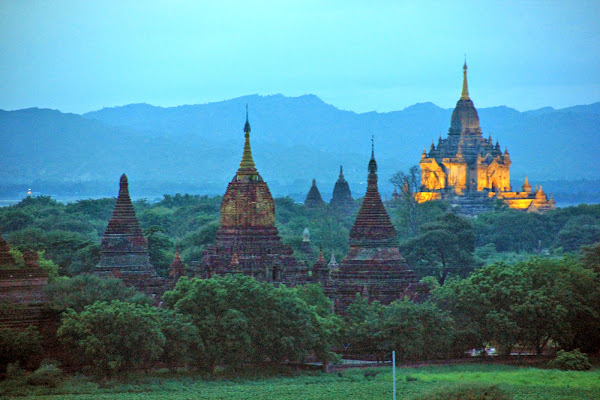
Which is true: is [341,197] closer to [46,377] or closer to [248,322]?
[248,322]

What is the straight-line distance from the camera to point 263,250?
53.6m

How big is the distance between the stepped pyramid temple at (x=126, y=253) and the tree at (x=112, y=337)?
368 inches

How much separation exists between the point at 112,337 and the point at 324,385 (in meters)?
6.48

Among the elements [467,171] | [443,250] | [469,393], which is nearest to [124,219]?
[469,393]

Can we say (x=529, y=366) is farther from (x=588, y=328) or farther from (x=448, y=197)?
(x=448, y=197)

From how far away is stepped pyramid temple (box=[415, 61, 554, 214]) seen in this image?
13288cm

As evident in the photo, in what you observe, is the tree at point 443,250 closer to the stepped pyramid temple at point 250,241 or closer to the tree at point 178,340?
the stepped pyramid temple at point 250,241

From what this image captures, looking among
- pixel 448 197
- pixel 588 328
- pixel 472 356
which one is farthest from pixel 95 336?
pixel 448 197

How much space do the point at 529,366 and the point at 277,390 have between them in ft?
33.7

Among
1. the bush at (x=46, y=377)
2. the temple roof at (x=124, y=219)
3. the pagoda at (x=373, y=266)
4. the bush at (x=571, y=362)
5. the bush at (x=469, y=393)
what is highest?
the temple roof at (x=124, y=219)

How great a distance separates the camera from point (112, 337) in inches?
1641

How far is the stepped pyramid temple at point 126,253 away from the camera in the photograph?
52.3 meters

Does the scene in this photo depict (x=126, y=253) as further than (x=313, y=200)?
No

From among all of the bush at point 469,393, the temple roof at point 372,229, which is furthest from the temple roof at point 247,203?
the bush at point 469,393
